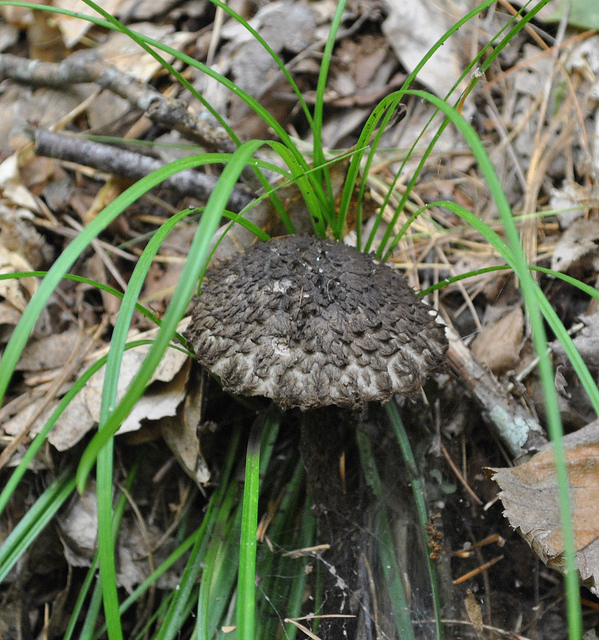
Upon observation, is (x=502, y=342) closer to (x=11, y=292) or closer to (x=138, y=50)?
(x=11, y=292)

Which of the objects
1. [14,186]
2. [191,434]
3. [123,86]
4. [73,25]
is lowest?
[191,434]

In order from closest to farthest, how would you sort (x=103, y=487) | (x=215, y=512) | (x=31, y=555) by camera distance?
(x=103, y=487) → (x=215, y=512) → (x=31, y=555)

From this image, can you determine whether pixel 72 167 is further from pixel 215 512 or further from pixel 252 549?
pixel 252 549

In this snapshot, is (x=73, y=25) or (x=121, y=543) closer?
(x=121, y=543)

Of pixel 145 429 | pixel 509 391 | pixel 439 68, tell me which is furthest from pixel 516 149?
pixel 145 429

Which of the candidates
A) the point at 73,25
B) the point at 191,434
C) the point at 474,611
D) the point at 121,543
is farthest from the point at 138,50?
the point at 474,611

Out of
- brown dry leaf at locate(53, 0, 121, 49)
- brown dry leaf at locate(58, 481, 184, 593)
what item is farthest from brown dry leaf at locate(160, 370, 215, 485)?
brown dry leaf at locate(53, 0, 121, 49)

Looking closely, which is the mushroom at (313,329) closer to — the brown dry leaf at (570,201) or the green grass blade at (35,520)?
the green grass blade at (35,520)
